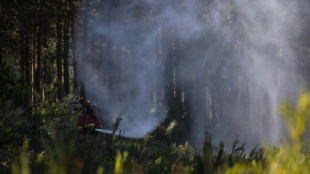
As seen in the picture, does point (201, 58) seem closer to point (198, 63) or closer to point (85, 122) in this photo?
point (198, 63)

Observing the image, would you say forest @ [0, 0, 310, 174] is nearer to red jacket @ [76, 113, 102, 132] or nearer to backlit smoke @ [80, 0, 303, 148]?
backlit smoke @ [80, 0, 303, 148]

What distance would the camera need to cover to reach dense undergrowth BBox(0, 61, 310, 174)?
53.6 inches

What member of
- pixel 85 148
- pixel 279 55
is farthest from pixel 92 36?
pixel 85 148

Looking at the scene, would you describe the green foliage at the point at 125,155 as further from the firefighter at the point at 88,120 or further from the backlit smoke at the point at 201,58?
the backlit smoke at the point at 201,58

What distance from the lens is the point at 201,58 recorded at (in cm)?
3362

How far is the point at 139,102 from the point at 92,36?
8.04 m

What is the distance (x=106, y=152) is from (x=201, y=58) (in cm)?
2683

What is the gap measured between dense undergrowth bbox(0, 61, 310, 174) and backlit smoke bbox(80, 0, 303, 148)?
1963 centimetres

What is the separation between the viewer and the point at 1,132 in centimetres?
663

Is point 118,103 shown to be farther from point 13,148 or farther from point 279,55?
point 13,148

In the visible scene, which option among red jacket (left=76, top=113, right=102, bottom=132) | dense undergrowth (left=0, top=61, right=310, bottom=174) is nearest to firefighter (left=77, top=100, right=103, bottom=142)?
red jacket (left=76, top=113, right=102, bottom=132)

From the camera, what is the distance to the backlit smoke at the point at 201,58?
30.9 m

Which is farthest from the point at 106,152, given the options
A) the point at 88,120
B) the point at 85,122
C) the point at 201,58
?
the point at 201,58

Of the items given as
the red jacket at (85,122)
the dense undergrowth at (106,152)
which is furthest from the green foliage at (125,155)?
the red jacket at (85,122)
